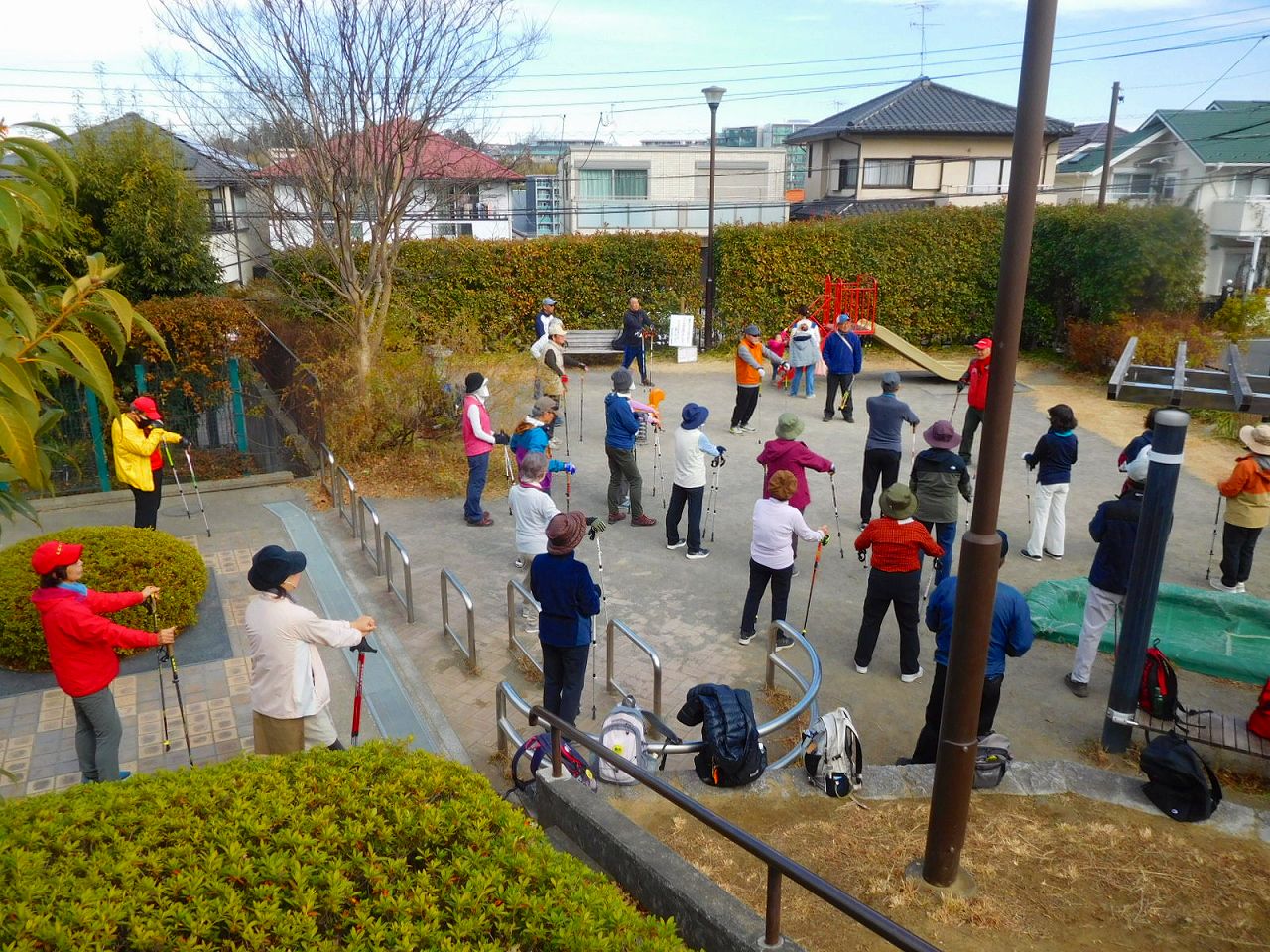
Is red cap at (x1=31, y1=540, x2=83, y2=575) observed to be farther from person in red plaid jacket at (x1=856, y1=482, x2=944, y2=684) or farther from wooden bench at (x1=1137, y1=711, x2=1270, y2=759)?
wooden bench at (x1=1137, y1=711, x2=1270, y2=759)

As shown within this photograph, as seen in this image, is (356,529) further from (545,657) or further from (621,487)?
(545,657)

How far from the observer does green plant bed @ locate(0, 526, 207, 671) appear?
771cm

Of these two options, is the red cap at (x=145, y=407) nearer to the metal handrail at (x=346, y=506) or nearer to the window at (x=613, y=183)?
the metal handrail at (x=346, y=506)

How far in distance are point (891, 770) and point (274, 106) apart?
12.2 meters

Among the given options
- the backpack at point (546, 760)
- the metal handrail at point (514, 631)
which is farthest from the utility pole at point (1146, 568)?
the metal handrail at point (514, 631)

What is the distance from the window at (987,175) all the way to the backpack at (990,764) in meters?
31.7

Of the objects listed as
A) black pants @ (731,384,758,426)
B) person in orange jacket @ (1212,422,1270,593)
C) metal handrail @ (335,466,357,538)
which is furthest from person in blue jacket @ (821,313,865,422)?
metal handrail @ (335,466,357,538)

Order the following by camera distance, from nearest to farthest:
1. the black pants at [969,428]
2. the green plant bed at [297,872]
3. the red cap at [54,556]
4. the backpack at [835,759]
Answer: the green plant bed at [297,872], the red cap at [54,556], the backpack at [835,759], the black pants at [969,428]

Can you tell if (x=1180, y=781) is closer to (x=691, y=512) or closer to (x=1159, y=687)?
(x=1159, y=687)

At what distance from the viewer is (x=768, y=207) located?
3762 centimetres

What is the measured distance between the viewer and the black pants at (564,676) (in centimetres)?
647

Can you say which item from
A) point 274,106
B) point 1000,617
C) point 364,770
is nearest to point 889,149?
point 274,106

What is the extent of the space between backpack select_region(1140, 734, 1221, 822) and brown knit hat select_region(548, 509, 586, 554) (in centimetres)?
377

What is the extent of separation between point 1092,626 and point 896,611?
1542 mm
